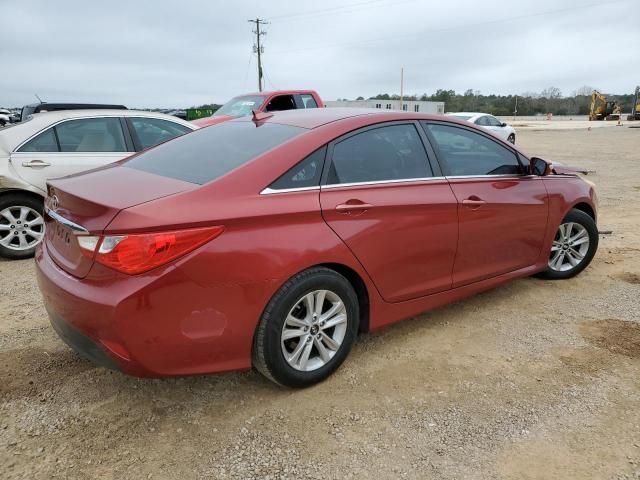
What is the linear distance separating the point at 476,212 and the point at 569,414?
4.68 ft

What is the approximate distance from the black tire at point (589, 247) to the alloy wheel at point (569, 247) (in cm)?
2

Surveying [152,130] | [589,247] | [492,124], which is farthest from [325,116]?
[492,124]

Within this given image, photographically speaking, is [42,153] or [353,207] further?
[42,153]

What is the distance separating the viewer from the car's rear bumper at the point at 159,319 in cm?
224

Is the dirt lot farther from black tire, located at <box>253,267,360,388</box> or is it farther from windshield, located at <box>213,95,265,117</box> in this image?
windshield, located at <box>213,95,265,117</box>

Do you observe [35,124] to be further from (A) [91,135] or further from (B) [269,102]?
(B) [269,102]

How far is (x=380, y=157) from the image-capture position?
3172 mm

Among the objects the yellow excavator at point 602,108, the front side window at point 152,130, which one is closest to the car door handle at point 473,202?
the front side window at point 152,130

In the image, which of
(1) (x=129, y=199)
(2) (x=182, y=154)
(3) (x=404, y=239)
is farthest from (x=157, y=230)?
(3) (x=404, y=239)

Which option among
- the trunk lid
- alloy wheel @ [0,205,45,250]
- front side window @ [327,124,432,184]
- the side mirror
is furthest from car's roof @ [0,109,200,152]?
the side mirror

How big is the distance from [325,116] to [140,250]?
5.13 feet

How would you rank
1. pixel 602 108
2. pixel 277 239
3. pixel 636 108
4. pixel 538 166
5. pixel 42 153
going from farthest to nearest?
1. pixel 602 108
2. pixel 636 108
3. pixel 42 153
4. pixel 538 166
5. pixel 277 239

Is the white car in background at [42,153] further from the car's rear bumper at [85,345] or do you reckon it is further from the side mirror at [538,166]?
the side mirror at [538,166]

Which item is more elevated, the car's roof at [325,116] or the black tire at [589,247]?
the car's roof at [325,116]
